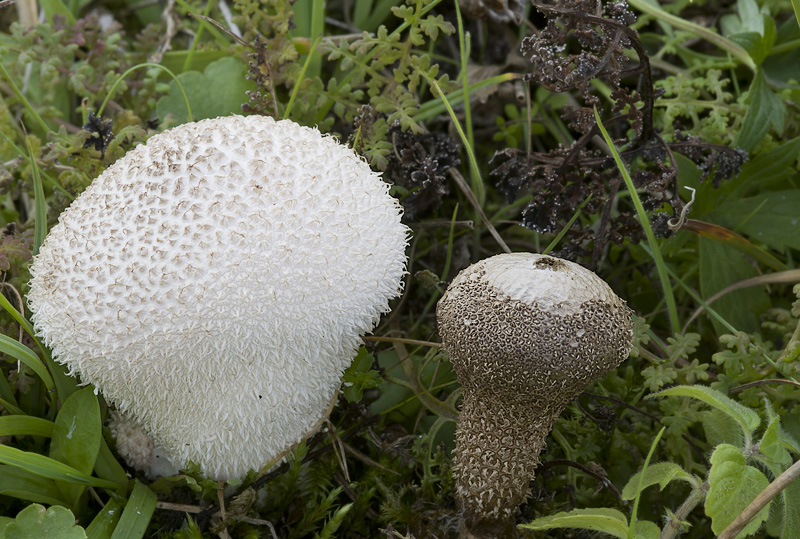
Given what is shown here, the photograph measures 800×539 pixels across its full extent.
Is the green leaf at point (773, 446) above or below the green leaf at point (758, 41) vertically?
below

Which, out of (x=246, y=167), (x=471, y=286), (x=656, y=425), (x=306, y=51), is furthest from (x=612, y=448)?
(x=306, y=51)

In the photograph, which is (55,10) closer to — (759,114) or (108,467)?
(108,467)

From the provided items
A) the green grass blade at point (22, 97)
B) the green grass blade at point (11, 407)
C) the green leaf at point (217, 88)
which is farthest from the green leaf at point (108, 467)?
the green leaf at point (217, 88)

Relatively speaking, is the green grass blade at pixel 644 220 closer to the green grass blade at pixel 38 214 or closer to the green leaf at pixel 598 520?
the green leaf at pixel 598 520

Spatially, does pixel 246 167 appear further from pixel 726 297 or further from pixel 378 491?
pixel 726 297

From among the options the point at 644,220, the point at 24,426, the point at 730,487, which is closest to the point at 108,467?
the point at 24,426
